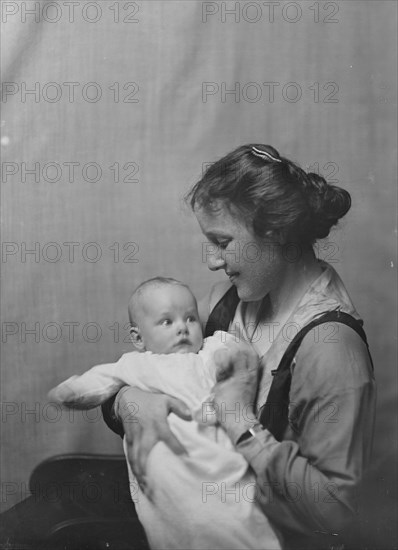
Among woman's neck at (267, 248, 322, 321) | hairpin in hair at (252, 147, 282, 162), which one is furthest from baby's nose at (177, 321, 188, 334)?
hairpin in hair at (252, 147, 282, 162)

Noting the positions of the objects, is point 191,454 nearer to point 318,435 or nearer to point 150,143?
point 318,435

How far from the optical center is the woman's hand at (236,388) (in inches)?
65.9

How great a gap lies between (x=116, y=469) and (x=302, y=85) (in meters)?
0.96

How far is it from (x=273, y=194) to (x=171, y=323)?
34cm

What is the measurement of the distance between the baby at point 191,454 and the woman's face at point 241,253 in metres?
0.12

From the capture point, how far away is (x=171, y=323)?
169cm

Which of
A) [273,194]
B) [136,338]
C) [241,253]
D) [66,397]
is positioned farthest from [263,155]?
[66,397]

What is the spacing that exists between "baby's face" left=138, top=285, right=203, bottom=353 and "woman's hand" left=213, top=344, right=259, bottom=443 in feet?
0.23

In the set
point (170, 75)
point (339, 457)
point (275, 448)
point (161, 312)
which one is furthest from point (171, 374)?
point (170, 75)

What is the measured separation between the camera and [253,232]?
1738mm

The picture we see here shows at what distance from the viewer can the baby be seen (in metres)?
1.68

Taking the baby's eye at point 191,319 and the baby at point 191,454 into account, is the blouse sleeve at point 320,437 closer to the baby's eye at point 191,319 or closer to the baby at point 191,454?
the baby at point 191,454

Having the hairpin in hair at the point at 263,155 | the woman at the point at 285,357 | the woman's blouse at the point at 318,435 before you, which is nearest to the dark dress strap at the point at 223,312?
the woman at the point at 285,357

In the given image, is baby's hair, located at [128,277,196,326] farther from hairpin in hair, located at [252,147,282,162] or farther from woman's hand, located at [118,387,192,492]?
hairpin in hair, located at [252,147,282,162]
